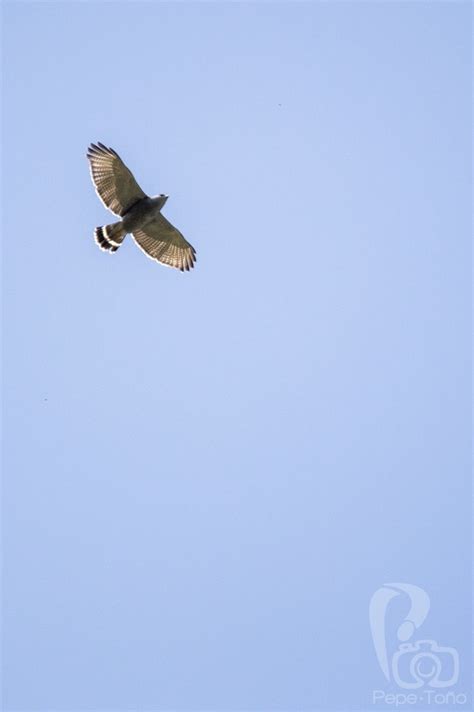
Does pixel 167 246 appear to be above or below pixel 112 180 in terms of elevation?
above

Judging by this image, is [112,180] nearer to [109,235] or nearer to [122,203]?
[122,203]

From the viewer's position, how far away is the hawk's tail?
1861cm

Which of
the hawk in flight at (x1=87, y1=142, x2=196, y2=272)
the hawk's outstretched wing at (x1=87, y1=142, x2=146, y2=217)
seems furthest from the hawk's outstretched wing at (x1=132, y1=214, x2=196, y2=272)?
the hawk's outstretched wing at (x1=87, y1=142, x2=146, y2=217)

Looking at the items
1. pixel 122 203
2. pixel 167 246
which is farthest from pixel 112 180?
pixel 167 246

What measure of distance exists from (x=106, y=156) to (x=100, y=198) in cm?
66

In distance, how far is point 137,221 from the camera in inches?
732

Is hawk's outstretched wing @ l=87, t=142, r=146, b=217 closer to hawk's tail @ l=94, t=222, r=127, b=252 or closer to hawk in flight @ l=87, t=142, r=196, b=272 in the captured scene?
hawk in flight @ l=87, t=142, r=196, b=272

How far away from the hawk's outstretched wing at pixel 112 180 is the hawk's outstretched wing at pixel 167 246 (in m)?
0.67

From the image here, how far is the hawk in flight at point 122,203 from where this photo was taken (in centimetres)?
1822

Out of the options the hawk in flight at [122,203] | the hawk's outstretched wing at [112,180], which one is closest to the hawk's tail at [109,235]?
the hawk in flight at [122,203]

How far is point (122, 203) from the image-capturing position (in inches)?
736

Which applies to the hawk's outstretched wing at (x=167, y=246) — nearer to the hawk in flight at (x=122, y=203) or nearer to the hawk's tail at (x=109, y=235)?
the hawk in flight at (x=122, y=203)

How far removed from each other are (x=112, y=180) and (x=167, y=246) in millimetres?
1536

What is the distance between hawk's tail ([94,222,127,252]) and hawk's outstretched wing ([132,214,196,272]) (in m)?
0.67
